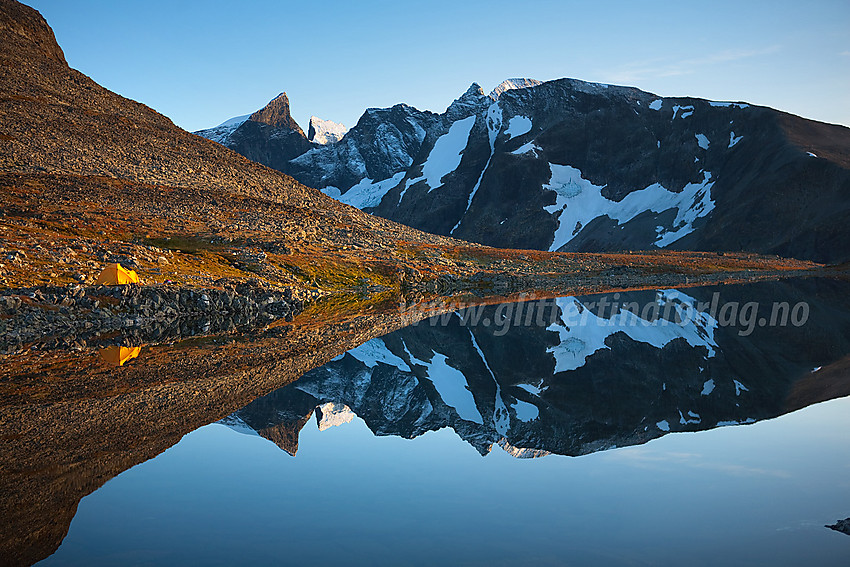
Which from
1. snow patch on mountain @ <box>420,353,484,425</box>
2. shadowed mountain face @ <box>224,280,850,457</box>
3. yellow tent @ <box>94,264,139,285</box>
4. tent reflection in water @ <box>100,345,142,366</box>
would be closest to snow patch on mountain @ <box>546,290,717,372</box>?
shadowed mountain face @ <box>224,280,850,457</box>

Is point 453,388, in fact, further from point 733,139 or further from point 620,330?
point 733,139

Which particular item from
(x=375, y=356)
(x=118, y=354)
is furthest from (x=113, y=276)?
(x=375, y=356)

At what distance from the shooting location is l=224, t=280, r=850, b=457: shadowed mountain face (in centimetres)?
1742

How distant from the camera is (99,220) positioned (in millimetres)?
64688

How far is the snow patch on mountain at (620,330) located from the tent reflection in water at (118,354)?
18.6 metres

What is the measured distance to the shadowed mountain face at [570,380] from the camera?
1742 cm

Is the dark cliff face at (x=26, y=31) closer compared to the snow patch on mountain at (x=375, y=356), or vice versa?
the snow patch on mountain at (x=375, y=356)

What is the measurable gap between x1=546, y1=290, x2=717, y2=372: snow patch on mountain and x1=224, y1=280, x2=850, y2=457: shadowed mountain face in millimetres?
124

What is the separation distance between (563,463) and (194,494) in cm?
773

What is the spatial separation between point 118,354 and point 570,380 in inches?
767

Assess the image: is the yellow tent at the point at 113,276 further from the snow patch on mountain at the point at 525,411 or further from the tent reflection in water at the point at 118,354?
the snow patch on mountain at the point at 525,411

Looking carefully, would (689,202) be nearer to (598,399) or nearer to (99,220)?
(99,220)

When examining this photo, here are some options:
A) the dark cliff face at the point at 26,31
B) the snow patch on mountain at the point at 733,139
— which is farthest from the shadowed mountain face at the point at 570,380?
the snow patch on mountain at the point at 733,139

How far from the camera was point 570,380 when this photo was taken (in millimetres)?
25688
